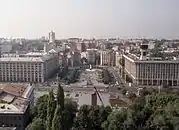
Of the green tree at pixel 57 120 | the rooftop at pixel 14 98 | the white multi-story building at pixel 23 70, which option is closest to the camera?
the green tree at pixel 57 120

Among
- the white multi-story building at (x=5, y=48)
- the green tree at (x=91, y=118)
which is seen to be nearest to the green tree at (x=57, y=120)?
the green tree at (x=91, y=118)

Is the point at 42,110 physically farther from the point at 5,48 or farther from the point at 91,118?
the point at 5,48

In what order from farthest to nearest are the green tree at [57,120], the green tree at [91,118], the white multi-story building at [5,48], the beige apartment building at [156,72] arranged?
the white multi-story building at [5,48] < the beige apartment building at [156,72] < the green tree at [91,118] < the green tree at [57,120]

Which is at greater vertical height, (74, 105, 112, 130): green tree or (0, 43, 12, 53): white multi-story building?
(0, 43, 12, 53): white multi-story building

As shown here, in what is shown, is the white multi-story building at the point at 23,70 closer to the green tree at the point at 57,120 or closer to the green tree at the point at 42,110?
the green tree at the point at 42,110

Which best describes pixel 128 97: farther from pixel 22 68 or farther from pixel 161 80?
pixel 22 68

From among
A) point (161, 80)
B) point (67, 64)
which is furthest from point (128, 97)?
point (67, 64)

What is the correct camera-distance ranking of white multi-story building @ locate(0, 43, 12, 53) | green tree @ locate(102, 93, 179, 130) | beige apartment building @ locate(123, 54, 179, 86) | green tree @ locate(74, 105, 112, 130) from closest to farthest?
green tree @ locate(102, 93, 179, 130)
green tree @ locate(74, 105, 112, 130)
beige apartment building @ locate(123, 54, 179, 86)
white multi-story building @ locate(0, 43, 12, 53)

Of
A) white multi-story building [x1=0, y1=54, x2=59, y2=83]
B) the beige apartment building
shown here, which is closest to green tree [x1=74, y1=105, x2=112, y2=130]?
the beige apartment building

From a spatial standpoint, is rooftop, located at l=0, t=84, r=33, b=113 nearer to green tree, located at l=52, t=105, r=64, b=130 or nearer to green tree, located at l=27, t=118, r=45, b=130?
green tree, located at l=27, t=118, r=45, b=130
